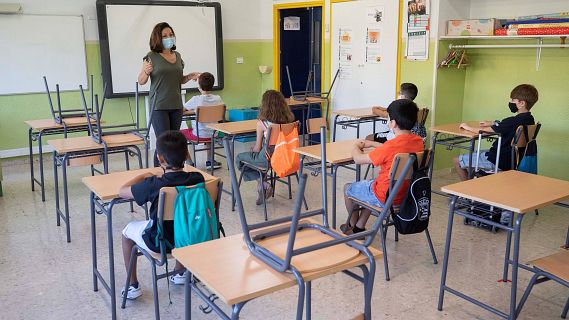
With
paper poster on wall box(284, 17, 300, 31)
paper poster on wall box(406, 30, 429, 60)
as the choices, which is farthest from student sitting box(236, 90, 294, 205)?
paper poster on wall box(284, 17, 300, 31)

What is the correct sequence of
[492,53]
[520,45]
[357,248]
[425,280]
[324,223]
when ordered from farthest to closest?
[492,53]
[520,45]
[425,280]
[324,223]
[357,248]

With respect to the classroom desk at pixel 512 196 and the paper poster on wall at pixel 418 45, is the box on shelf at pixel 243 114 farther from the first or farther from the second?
the classroom desk at pixel 512 196

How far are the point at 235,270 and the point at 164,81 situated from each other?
289cm

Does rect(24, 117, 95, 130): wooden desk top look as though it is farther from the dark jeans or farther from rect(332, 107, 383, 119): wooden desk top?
rect(332, 107, 383, 119): wooden desk top

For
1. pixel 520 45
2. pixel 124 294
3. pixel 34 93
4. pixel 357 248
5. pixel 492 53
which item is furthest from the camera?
pixel 34 93

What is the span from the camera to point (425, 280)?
3.18 meters

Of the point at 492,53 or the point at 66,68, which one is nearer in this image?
the point at 492,53

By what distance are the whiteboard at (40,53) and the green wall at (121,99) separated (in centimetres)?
10

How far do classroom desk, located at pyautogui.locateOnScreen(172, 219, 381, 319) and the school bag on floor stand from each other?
482 mm

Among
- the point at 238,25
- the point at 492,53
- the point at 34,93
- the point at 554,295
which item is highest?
the point at 238,25

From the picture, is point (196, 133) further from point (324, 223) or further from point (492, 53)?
point (324, 223)

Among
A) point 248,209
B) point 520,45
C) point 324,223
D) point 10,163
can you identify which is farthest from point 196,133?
point 324,223

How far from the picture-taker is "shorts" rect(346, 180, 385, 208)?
3.21m

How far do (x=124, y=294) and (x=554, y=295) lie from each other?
245cm
